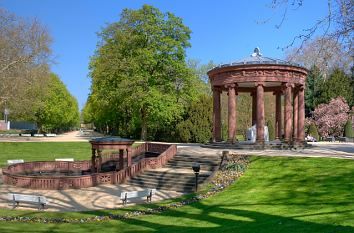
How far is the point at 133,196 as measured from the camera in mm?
15844

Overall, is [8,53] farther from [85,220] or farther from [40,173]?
[85,220]

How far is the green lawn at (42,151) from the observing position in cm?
3328

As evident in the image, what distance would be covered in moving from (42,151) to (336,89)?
43364 millimetres

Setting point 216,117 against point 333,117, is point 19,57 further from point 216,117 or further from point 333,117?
point 333,117

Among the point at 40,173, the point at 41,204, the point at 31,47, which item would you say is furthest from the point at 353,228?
the point at 31,47

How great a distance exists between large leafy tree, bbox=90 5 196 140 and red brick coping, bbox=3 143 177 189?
17.1m

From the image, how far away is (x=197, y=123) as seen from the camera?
46.0 metres

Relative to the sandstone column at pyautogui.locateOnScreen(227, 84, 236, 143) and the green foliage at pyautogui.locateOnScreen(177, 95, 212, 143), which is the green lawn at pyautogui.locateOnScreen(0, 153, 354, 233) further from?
the green foliage at pyautogui.locateOnScreen(177, 95, 212, 143)

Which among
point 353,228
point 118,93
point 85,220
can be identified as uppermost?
point 118,93

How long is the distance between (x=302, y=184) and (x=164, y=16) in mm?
33114

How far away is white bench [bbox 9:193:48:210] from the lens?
591 inches

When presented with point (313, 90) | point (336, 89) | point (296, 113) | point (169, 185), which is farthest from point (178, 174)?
point (313, 90)

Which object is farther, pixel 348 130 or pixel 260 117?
pixel 348 130

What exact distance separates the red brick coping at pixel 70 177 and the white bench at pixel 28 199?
3.68 m
